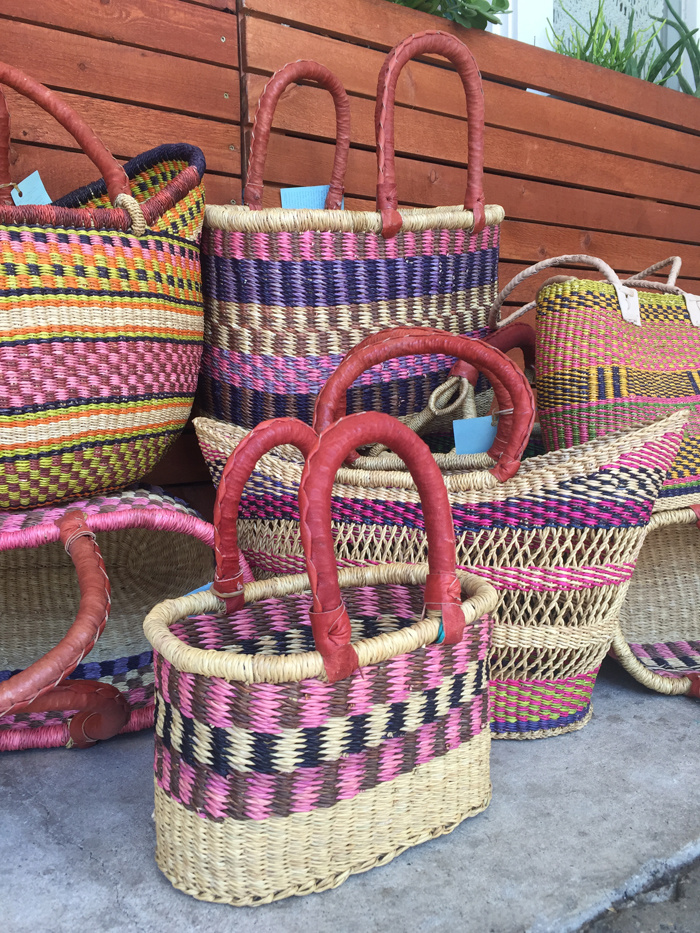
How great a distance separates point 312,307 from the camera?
117 centimetres

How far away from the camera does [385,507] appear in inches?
39.8

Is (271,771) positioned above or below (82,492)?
below

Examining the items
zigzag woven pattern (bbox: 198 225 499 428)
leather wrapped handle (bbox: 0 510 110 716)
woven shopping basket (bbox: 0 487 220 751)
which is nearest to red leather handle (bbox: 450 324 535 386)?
zigzag woven pattern (bbox: 198 225 499 428)

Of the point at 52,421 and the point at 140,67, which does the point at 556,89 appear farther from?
the point at 52,421

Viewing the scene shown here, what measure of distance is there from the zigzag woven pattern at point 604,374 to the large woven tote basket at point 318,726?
48 centimetres

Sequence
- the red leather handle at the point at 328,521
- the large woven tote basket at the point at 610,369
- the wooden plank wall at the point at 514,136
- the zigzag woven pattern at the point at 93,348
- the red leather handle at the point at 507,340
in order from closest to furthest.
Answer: the red leather handle at the point at 328,521, the zigzag woven pattern at the point at 93,348, the large woven tote basket at the point at 610,369, the red leather handle at the point at 507,340, the wooden plank wall at the point at 514,136

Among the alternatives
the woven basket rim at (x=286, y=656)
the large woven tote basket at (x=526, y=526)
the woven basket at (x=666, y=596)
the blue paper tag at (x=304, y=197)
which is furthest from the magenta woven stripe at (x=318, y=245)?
the woven basket at (x=666, y=596)

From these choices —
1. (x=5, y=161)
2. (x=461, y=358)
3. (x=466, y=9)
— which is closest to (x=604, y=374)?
(x=461, y=358)

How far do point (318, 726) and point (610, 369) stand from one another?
77 centimetres

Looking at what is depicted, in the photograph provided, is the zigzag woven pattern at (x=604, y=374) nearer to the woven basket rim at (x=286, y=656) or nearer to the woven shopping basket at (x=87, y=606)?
the woven basket rim at (x=286, y=656)

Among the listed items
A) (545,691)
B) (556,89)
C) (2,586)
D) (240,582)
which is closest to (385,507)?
(240,582)

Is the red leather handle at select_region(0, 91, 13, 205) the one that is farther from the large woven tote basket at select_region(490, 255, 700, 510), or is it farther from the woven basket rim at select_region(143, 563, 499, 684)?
the large woven tote basket at select_region(490, 255, 700, 510)

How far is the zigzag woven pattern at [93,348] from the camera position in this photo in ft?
3.05

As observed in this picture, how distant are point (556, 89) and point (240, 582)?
1.83 m
